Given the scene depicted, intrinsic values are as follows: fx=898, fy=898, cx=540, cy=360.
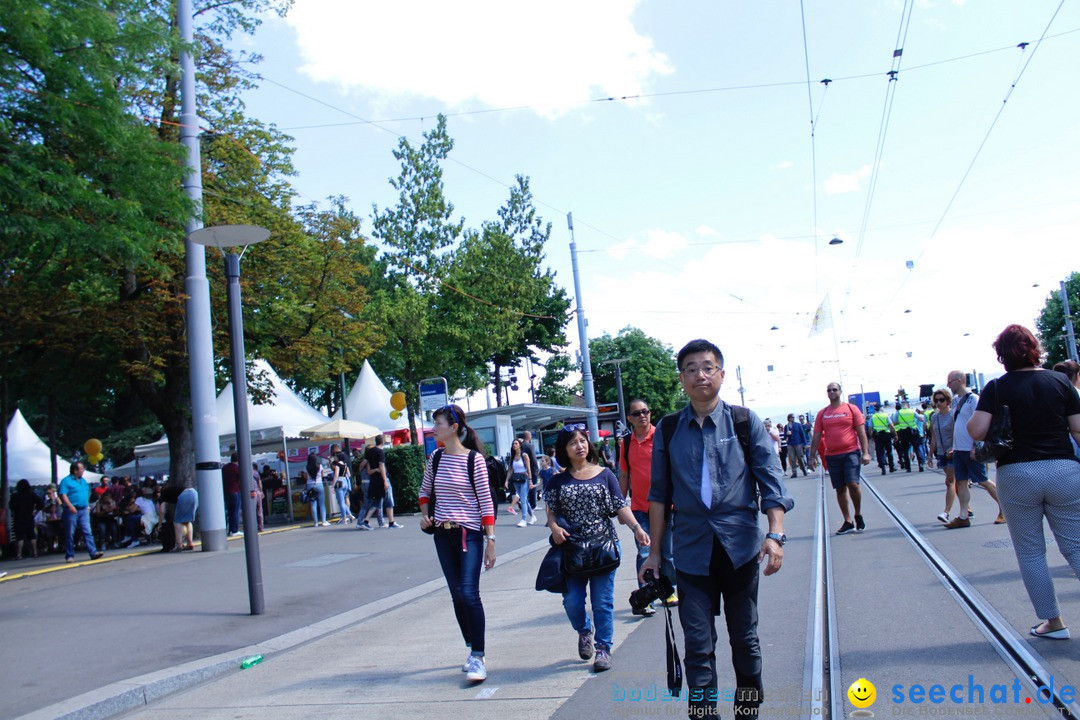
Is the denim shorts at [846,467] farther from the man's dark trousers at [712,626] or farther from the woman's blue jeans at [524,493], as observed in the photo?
the woman's blue jeans at [524,493]

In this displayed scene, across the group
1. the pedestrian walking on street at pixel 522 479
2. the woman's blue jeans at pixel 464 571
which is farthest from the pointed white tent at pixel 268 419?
the woman's blue jeans at pixel 464 571

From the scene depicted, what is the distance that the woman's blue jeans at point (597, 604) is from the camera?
18.8ft

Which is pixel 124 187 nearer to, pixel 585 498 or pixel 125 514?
pixel 585 498

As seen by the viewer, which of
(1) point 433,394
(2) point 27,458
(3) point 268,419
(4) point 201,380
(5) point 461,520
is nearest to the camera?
(5) point 461,520

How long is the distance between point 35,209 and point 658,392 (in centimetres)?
7190

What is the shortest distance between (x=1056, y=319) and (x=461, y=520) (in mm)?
77854

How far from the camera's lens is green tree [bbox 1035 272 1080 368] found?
69312 mm

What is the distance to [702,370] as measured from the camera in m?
4.08

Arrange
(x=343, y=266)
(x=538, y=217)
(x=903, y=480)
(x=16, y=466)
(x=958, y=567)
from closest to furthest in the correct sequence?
(x=958, y=567), (x=903, y=480), (x=343, y=266), (x=16, y=466), (x=538, y=217)

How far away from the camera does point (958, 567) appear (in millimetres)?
7941

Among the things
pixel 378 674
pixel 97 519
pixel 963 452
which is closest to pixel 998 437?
pixel 378 674

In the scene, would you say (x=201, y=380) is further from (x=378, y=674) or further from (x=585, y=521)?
(x=585, y=521)

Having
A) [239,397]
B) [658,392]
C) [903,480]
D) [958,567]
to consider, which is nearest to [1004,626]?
[958,567]

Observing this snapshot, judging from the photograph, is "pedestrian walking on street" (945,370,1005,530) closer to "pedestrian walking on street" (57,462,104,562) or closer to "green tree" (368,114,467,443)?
"pedestrian walking on street" (57,462,104,562)
